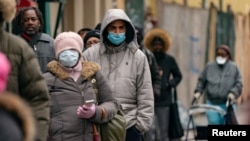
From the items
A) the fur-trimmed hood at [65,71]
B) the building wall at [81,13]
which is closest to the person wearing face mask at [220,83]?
the building wall at [81,13]

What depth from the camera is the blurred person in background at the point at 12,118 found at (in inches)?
220

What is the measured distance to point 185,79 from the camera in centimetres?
2944

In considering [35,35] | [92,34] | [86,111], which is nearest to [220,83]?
[92,34]

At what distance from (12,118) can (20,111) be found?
54 millimetres

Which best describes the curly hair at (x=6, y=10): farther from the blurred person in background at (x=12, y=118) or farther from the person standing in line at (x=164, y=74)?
the person standing in line at (x=164, y=74)

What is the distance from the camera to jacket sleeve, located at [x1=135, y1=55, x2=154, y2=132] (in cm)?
1050

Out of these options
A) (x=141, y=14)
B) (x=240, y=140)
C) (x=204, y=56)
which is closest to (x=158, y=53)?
(x=240, y=140)

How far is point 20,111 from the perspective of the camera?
223 inches

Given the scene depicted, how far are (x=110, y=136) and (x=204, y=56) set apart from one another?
22.3 metres

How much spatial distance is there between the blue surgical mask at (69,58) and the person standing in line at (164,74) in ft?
20.7

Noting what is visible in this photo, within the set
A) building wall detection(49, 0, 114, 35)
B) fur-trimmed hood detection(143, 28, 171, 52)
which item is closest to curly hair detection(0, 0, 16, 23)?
fur-trimmed hood detection(143, 28, 171, 52)

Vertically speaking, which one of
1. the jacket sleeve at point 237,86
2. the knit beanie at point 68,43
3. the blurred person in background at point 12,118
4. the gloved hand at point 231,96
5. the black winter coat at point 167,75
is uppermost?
the knit beanie at point 68,43

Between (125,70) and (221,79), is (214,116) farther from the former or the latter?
(125,70)

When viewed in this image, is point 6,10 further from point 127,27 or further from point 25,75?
point 127,27
